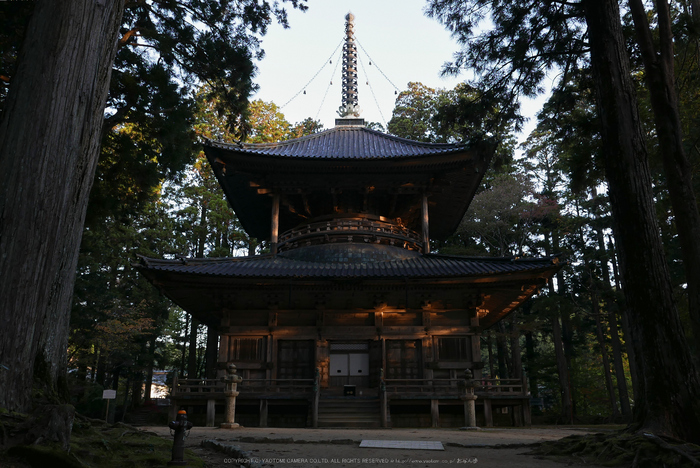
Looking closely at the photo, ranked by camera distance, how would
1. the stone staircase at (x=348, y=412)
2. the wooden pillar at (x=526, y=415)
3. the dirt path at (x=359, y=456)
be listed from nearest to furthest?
the dirt path at (x=359, y=456) < the stone staircase at (x=348, y=412) < the wooden pillar at (x=526, y=415)

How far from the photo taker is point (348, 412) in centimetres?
1570

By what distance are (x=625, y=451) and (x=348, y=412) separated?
1048 cm

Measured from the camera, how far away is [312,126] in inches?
1726

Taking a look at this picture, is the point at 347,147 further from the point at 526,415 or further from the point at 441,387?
the point at 526,415

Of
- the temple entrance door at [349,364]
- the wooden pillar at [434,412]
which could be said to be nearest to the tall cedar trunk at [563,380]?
the temple entrance door at [349,364]

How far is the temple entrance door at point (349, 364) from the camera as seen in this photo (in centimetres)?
1778

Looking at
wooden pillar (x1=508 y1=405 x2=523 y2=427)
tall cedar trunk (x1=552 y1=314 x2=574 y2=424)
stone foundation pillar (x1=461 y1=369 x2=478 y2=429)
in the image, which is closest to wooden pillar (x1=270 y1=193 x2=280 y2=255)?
stone foundation pillar (x1=461 y1=369 x2=478 y2=429)

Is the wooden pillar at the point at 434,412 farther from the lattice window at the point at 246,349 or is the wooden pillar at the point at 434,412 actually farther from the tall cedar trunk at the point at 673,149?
the tall cedar trunk at the point at 673,149

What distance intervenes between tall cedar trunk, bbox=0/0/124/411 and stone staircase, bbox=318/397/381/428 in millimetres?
10783

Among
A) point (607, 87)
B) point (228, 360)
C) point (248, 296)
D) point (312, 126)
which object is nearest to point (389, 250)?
point (248, 296)

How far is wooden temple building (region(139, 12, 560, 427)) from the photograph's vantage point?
16109 mm

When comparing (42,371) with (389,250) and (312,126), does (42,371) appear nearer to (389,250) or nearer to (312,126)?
(389,250)

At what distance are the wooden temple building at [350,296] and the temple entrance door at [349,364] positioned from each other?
37mm

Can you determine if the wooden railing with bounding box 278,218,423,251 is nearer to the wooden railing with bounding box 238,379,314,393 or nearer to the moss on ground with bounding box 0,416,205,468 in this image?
the wooden railing with bounding box 238,379,314,393
